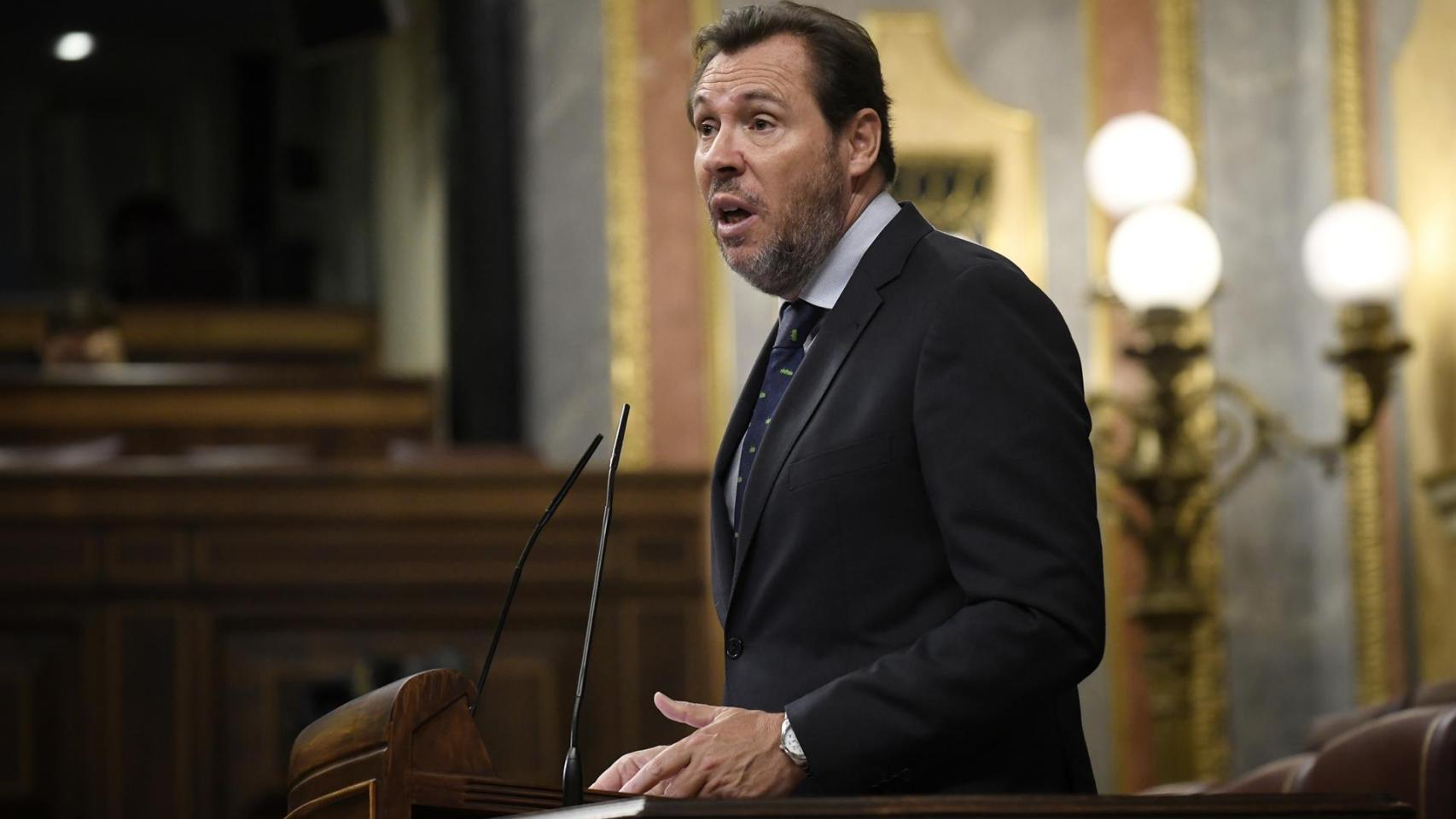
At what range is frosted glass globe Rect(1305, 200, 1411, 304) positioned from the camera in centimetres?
460

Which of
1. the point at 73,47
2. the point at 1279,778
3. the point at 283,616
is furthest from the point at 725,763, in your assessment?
the point at 73,47

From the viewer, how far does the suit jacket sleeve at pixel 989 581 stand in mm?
1480

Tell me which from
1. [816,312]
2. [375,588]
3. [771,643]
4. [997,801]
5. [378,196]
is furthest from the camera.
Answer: [378,196]

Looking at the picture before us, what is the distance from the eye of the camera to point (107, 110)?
11.4 meters

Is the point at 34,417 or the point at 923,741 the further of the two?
the point at 34,417

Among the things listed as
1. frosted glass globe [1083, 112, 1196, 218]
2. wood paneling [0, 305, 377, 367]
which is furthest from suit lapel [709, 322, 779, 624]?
wood paneling [0, 305, 377, 367]

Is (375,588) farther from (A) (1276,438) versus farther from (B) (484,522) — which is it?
(A) (1276,438)

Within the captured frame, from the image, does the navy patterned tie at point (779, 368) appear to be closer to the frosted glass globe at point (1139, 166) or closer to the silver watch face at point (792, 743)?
the silver watch face at point (792, 743)

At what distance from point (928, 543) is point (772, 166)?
379 millimetres

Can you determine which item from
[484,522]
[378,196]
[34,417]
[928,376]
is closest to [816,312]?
[928,376]

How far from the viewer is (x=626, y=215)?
19.6 feet

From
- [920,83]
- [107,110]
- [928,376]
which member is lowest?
[928,376]

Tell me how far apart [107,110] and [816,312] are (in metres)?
10.4

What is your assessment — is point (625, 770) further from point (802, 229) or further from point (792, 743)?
point (802, 229)
